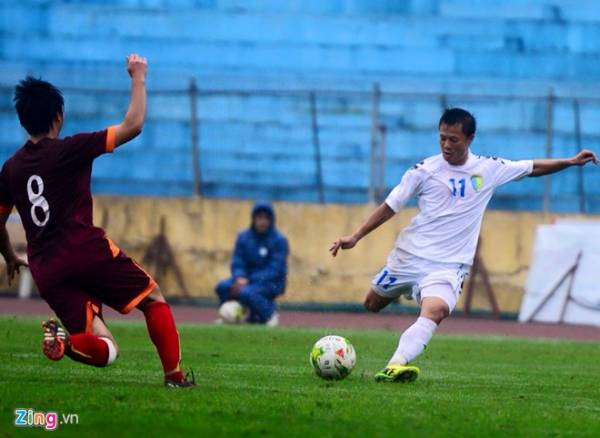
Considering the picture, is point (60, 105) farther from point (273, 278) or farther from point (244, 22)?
point (244, 22)

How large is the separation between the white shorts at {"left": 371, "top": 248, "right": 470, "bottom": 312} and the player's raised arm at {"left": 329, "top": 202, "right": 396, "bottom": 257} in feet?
1.30

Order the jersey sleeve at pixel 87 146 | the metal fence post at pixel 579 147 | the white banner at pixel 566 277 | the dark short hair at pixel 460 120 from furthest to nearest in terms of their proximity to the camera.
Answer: the metal fence post at pixel 579 147, the white banner at pixel 566 277, the dark short hair at pixel 460 120, the jersey sleeve at pixel 87 146

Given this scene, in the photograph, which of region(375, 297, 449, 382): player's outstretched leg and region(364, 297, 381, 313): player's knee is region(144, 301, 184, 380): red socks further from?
region(364, 297, 381, 313): player's knee

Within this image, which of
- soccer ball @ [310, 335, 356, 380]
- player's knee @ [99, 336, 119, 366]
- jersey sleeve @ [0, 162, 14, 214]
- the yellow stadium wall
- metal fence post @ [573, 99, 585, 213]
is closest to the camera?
player's knee @ [99, 336, 119, 366]

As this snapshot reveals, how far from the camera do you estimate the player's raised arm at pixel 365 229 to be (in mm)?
11031

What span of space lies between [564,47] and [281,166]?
497cm

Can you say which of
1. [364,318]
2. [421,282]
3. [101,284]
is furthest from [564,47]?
[101,284]

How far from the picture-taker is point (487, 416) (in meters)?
8.81

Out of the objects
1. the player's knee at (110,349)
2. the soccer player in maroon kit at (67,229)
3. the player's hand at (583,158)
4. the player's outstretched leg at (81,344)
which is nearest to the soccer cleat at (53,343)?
the player's outstretched leg at (81,344)

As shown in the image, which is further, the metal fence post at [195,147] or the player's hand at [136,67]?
the metal fence post at [195,147]

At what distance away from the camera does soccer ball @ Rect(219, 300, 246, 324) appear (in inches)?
771

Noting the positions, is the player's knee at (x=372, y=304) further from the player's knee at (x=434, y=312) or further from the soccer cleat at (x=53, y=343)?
the soccer cleat at (x=53, y=343)

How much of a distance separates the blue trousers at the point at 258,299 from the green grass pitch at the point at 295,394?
4558 millimetres

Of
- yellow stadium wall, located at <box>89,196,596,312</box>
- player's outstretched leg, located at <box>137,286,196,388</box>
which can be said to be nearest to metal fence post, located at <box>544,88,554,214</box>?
yellow stadium wall, located at <box>89,196,596,312</box>
